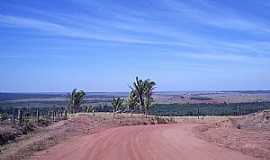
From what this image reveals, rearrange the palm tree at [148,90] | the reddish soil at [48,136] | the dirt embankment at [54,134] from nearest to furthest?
1. the reddish soil at [48,136]
2. the dirt embankment at [54,134]
3. the palm tree at [148,90]

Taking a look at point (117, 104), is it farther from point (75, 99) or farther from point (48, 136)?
point (48, 136)

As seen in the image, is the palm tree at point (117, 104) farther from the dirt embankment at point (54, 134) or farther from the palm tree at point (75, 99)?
the dirt embankment at point (54, 134)

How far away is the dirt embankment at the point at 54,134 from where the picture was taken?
23.5m

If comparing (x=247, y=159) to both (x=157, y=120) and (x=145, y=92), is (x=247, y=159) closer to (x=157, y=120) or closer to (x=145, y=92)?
(x=157, y=120)

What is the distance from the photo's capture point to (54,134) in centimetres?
3506

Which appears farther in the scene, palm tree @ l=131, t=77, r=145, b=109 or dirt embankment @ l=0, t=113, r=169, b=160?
palm tree @ l=131, t=77, r=145, b=109

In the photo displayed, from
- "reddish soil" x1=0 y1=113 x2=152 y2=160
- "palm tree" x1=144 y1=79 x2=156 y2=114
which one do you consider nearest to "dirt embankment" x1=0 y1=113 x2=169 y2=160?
"reddish soil" x1=0 y1=113 x2=152 y2=160

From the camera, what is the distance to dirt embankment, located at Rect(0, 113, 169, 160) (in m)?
23.5

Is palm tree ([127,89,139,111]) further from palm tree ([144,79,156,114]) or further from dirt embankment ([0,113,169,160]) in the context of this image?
dirt embankment ([0,113,169,160])

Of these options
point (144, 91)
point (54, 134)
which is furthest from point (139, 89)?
point (54, 134)

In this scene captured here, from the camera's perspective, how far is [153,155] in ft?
67.1

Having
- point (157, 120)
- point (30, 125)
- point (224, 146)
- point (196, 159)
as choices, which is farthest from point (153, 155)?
point (157, 120)

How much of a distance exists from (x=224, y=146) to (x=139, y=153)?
5909 mm

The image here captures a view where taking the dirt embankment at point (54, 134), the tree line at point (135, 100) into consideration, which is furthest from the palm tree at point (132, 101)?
the dirt embankment at point (54, 134)
